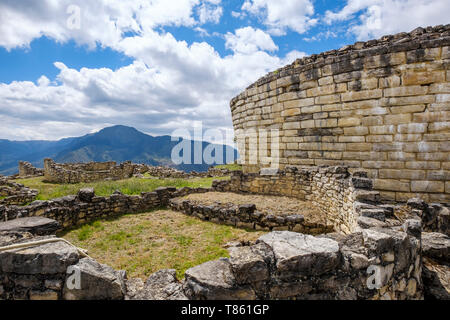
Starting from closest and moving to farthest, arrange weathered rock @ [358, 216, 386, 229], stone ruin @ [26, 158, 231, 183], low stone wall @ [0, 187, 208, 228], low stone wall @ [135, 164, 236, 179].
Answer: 1. weathered rock @ [358, 216, 386, 229]
2. low stone wall @ [0, 187, 208, 228]
3. stone ruin @ [26, 158, 231, 183]
4. low stone wall @ [135, 164, 236, 179]

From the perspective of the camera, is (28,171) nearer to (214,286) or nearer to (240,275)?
(214,286)

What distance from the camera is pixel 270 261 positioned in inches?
95.3

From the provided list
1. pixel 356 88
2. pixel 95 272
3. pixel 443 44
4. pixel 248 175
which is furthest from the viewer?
pixel 248 175

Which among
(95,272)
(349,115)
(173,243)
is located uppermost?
(349,115)

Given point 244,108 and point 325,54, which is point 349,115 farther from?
point 244,108

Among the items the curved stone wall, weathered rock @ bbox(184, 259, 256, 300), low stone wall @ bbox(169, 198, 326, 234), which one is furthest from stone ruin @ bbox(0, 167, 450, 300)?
the curved stone wall

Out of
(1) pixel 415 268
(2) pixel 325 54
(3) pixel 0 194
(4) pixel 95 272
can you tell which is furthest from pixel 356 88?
(3) pixel 0 194

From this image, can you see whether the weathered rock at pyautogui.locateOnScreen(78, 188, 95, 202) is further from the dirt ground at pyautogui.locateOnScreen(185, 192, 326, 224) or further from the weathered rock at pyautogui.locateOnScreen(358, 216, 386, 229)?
the weathered rock at pyautogui.locateOnScreen(358, 216, 386, 229)

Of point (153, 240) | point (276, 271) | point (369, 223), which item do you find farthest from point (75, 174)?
point (369, 223)

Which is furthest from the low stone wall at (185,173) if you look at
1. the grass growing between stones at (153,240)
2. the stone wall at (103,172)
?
the grass growing between stones at (153,240)

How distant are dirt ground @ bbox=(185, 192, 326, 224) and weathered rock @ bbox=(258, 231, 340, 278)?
15.5 ft

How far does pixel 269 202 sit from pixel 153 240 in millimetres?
4356

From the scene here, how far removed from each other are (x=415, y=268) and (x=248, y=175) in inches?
295

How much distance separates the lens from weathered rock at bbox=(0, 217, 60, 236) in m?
4.57
